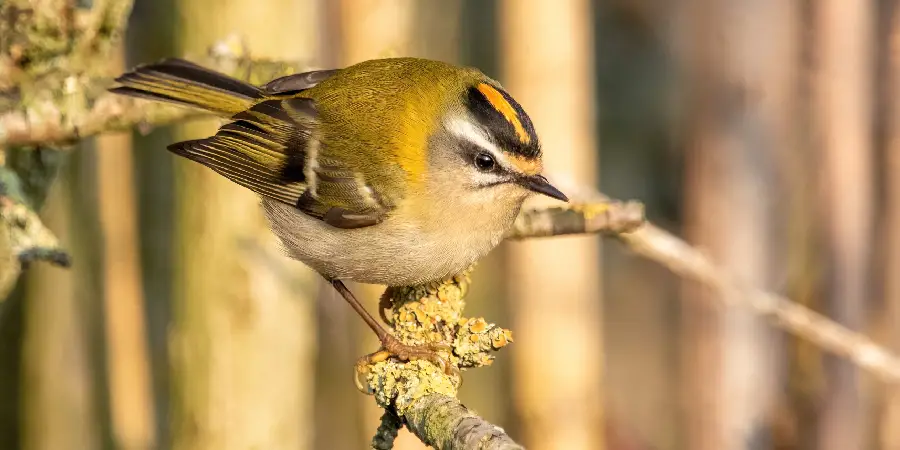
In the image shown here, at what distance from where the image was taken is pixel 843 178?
298 centimetres

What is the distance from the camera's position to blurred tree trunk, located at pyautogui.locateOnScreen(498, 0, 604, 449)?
117 inches

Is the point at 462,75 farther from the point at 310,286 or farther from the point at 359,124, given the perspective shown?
the point at 310,286

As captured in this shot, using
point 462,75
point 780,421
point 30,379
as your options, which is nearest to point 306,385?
point 30,379

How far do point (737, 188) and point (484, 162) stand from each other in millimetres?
1459

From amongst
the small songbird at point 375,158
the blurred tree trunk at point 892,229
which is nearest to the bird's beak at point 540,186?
the small songbird at point 375,158

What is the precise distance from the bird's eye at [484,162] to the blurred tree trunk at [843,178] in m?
1.41

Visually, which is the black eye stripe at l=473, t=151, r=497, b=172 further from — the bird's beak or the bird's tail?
the bird's tail

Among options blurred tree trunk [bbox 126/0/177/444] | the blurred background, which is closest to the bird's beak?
the blurred background

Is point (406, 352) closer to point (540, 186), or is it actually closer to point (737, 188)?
point (540, 186)

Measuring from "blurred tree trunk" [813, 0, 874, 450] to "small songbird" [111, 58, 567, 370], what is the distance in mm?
1326

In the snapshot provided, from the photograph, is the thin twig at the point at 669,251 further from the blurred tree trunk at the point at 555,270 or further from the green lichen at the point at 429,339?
the blurred tree trunk at the point at 555,270

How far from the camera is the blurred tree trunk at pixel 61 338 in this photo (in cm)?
285

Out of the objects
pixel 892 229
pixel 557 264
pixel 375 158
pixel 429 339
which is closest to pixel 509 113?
pixel 375 158

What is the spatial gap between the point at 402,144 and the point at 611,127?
3755 millimetres
